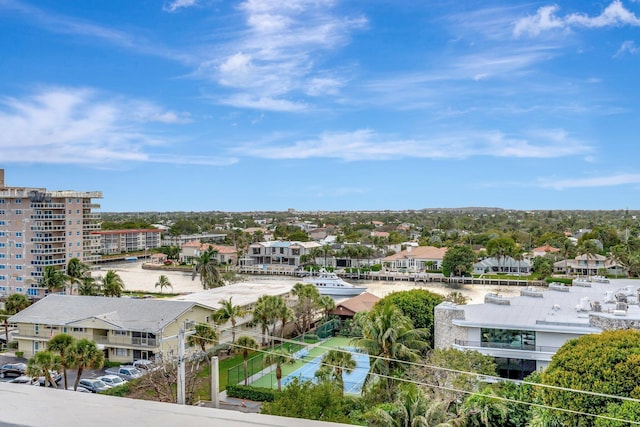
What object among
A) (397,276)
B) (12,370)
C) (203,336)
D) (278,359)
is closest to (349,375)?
(278,359)

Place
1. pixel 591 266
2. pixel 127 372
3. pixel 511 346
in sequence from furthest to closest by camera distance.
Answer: pixel 591 266 → pixel 127 372 → pixel 511 346

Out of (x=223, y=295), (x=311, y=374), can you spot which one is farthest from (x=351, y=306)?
(x=311, y=374)

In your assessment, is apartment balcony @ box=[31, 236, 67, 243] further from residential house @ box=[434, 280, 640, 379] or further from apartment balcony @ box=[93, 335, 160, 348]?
residential house @ box=[434, 280, 640, 379]

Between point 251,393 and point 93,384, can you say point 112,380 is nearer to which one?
point 93,384

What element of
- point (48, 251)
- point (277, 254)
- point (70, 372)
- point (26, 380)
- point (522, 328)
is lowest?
point (70, 372)

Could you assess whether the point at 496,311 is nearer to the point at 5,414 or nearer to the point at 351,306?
the point at 351,306

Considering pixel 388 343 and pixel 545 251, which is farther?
pixel 545 251
